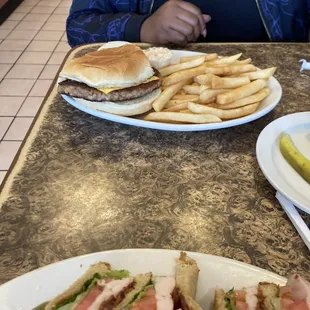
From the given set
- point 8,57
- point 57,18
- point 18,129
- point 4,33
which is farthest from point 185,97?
point 57,18

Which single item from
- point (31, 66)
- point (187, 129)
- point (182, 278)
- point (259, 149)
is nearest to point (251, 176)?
point (259, 149)

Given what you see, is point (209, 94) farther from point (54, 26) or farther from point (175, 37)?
point (54, 26)

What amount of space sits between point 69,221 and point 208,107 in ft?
1.65

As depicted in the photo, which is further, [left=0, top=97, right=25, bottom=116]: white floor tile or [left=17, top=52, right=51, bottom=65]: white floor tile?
[left=17, top=52, right=51, bottom=65]: white floor tile

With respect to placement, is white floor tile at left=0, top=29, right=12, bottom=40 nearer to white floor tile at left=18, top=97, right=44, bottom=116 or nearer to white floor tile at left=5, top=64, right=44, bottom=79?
white floor tile at left=5, top=64, right=44, bottom=79

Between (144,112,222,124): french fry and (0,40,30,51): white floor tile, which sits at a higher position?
(144,112,222,124): french fry

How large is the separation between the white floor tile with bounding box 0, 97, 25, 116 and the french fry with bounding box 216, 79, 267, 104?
8.26ft

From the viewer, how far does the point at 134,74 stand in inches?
48.2

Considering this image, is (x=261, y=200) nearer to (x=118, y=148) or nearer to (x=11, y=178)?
(x=118, y=148)

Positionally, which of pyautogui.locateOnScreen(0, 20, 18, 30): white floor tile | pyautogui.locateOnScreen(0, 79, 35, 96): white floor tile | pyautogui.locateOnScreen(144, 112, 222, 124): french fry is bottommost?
pyautogui.locateOnScreen(0, 20, 18, 30): white floor tile

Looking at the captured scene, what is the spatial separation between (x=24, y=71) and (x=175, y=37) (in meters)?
2.76

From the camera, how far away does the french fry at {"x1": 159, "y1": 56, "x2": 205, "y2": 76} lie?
4.49 ft

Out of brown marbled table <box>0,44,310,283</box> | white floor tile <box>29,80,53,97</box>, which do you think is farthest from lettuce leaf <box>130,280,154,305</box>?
white floor tile <box>29,80,53,97</box>

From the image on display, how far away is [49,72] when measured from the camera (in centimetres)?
412
